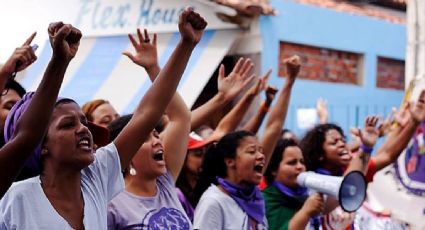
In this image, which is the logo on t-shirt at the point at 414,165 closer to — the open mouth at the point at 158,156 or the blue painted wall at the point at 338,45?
the open mouth at the point at 158,156

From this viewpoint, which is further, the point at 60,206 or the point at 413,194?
the point at 413,194

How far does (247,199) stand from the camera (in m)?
3.56

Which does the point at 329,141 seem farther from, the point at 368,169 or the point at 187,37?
the point at 187,37

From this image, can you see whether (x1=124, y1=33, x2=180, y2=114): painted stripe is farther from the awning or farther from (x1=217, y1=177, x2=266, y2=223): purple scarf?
(x1=217, y1=177, x2=266, y2=223): purple scarf

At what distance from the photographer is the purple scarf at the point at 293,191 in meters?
4.04

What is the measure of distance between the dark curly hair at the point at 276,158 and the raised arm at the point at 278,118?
8cm

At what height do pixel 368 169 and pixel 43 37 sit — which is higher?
pixel 43 37

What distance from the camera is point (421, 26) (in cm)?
641

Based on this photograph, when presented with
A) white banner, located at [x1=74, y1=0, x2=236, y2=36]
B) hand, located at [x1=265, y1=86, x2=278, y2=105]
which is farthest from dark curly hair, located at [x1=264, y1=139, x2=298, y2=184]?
white banner, located at [x1=74, y1=0, x2=236, y2=36]

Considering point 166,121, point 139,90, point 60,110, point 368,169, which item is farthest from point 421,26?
point 60,110

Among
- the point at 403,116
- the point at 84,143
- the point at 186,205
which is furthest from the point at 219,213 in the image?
the point at 403,116

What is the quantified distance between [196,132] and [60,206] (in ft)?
7.77

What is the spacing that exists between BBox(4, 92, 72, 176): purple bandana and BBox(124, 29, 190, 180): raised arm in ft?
2.44

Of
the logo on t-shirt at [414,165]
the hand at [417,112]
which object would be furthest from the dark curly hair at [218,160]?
the logo on t-shirt at [414,165]
